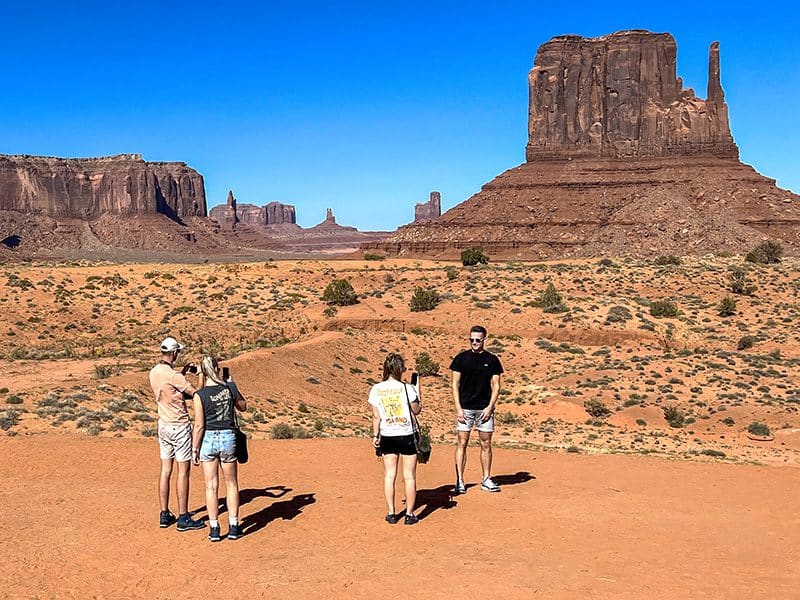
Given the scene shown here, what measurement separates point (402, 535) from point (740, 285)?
42415 millimetres

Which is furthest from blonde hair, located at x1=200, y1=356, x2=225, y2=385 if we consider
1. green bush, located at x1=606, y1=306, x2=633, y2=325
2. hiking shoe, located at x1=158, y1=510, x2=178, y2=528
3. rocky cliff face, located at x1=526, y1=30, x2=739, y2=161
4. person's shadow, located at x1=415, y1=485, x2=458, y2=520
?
rocky cliff face, located at x1=526, y1=30, x2=739, y2=161

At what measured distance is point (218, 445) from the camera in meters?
8.86

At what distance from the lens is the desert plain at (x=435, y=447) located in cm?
809

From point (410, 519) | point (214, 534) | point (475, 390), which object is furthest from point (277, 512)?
point (475, 390)

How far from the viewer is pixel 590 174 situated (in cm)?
10756

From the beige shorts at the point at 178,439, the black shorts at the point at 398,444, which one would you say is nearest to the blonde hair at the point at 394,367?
the black shorts at the point at 398,444

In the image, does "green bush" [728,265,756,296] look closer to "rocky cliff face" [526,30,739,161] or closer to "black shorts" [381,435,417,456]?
"black shorts" [381,435,417,456]

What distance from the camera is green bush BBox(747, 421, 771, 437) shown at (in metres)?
22.8

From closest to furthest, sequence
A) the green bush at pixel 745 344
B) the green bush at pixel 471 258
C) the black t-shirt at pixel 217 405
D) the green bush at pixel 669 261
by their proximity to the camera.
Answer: the black t-shirt at pixel 217 405, the green bush at pixel 745 344, the green bush at pixel 669 261, the green bush at pixel 471 258

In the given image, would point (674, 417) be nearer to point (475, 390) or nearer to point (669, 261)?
point (475, 390)

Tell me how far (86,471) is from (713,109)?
115m

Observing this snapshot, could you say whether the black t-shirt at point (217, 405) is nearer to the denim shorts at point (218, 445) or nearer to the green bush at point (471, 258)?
the denim shorts at point (218, 445)

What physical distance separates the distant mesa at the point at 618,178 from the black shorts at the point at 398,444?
80044 millimetres

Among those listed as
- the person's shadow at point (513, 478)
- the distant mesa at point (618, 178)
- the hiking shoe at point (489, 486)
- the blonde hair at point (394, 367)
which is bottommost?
the person's shadow at point (513, 478)
